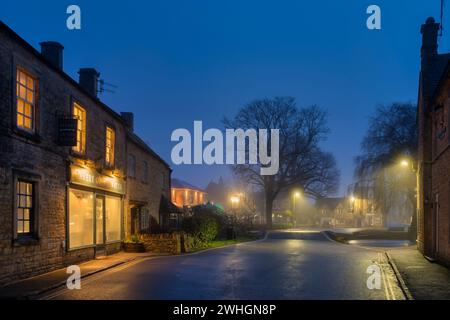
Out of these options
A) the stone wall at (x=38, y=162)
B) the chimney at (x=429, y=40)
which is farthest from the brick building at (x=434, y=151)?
the stone wall at (x=38, y=162)

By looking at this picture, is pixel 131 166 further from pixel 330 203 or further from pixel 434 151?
pixel 330 203

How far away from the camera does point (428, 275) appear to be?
15242 mm

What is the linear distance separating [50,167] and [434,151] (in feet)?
51.2

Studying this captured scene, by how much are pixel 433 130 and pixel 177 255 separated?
12.8 meters

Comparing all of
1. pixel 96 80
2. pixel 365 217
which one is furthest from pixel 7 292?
pixel 365 217

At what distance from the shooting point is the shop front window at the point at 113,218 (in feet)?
73.3

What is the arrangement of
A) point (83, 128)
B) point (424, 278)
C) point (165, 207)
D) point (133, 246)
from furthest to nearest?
1. point (165, 207)
2. point (133, 246)
3. point (83, 128)
4. point (424, 278)

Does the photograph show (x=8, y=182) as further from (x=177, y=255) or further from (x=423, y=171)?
(x=423, y=171)

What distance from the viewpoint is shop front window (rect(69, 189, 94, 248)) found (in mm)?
18109

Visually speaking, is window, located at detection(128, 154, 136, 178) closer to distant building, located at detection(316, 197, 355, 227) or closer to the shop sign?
the shop sign

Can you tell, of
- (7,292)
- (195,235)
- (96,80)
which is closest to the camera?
(7,292)

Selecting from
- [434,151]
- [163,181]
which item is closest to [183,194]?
[163,181]

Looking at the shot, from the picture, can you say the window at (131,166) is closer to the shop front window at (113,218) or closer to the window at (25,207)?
the shop front window at (113,218)

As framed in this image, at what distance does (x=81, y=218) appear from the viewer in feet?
62.9
